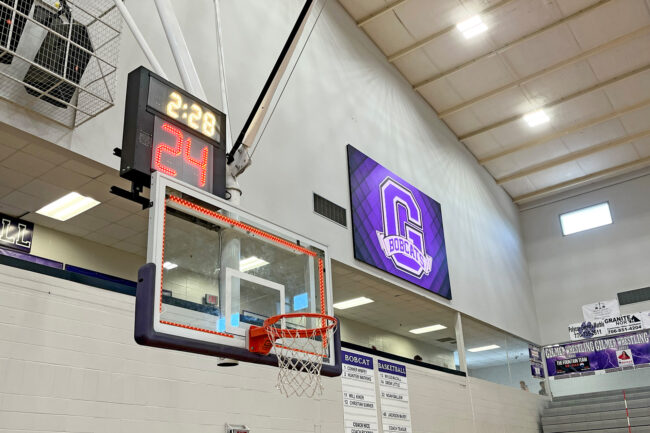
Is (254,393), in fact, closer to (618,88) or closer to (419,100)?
(419,100)

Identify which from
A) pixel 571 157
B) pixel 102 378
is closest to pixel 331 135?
pixel 102 378

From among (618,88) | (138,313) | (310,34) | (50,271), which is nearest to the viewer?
(138,313)

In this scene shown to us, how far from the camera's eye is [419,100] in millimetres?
15320

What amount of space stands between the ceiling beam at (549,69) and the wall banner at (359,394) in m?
7.90

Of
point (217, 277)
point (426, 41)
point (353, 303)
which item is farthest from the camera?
point (426, 41)

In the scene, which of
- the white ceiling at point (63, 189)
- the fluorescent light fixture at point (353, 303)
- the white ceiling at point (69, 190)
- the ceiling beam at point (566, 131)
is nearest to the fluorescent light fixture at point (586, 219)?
the ceiling beam at point (566, 131)

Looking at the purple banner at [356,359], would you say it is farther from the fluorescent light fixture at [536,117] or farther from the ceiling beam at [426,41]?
the fluorescent light fixture at [536,117]

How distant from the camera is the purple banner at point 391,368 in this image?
10.6 metres

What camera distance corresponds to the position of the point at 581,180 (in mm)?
18484

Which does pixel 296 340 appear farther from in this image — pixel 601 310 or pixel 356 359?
pixel 601 310

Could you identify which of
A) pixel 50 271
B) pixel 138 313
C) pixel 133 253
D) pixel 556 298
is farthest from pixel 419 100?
pixel 138 313

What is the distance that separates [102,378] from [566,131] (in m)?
14.1

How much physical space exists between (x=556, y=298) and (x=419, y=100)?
7535 mm

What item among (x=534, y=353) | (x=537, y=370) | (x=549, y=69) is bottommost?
(x=537, y=370)
